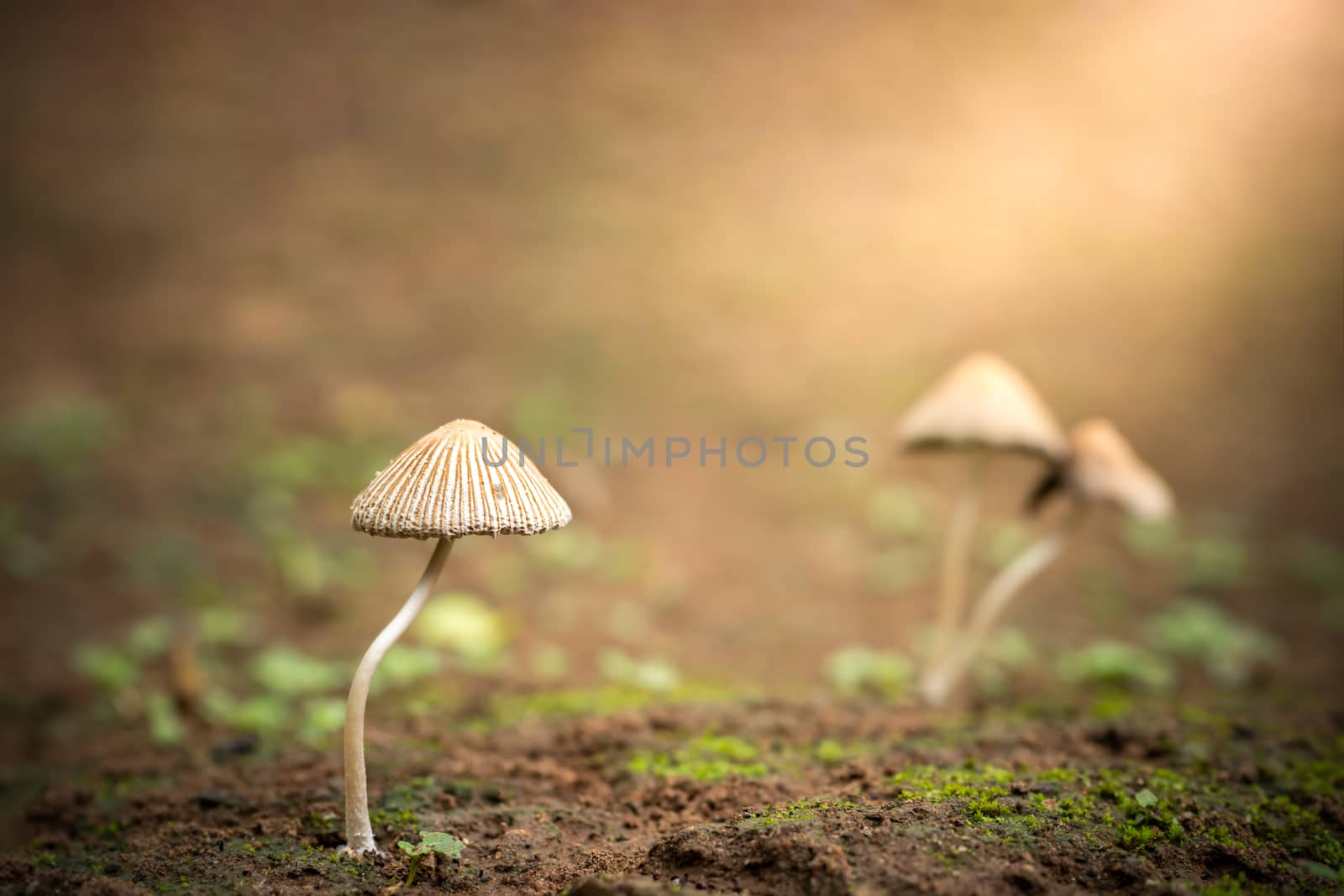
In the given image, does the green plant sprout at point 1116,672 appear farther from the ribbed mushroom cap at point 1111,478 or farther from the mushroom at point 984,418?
the mushroom at point 984,418

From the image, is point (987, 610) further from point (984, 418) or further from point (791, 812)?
point (791, 812)

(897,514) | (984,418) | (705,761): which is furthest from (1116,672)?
(705,761)

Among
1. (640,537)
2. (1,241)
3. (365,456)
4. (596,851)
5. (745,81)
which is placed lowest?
(596,851)

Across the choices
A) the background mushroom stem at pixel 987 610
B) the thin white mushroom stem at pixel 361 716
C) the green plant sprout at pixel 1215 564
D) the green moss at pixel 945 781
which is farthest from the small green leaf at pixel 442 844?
the green plant sprout at pixel 1215 564

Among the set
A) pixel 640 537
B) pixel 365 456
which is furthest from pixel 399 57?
pixel 640 537

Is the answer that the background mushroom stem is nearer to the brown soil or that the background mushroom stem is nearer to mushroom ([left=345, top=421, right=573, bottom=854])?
the brown soil

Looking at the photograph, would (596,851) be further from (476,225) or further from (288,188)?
(288,188)
